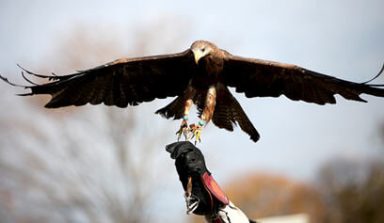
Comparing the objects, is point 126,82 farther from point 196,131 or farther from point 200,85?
point 196,131

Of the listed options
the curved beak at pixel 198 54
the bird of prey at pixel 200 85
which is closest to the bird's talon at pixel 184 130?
the bird of prey at pixel 200 85

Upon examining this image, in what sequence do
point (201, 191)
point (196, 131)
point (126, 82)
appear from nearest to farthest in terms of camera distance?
1. point (201, 191)
2. point (196, 131)
3. point (126, 82)

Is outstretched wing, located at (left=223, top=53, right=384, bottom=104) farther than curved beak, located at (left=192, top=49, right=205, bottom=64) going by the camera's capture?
Yes

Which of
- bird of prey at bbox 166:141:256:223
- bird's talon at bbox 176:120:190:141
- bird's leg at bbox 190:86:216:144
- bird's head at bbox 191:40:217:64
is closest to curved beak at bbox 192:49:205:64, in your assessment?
bird's head at bbox 191:40:217:64

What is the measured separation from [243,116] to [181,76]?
42 cm

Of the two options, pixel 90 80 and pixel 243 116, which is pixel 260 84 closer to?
pixel 243 116

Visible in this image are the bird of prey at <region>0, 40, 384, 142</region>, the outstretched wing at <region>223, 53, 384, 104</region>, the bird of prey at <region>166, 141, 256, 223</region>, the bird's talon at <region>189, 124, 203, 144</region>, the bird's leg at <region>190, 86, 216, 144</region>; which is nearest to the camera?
the bird of prey at <region>166, 141, 256, 223</region>

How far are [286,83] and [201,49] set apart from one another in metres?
0.62

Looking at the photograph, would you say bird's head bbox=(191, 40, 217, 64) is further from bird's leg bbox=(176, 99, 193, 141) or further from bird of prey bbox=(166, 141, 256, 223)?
bird of prey bbox=(166, 141, 256, 223)

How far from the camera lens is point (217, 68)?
141 inches

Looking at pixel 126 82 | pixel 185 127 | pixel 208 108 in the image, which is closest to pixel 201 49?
pixel 208 108

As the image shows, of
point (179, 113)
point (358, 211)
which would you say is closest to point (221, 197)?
point (179, 113)

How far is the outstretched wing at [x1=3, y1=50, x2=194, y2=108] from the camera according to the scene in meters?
3.62

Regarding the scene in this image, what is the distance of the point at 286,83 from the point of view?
3.83 metres
